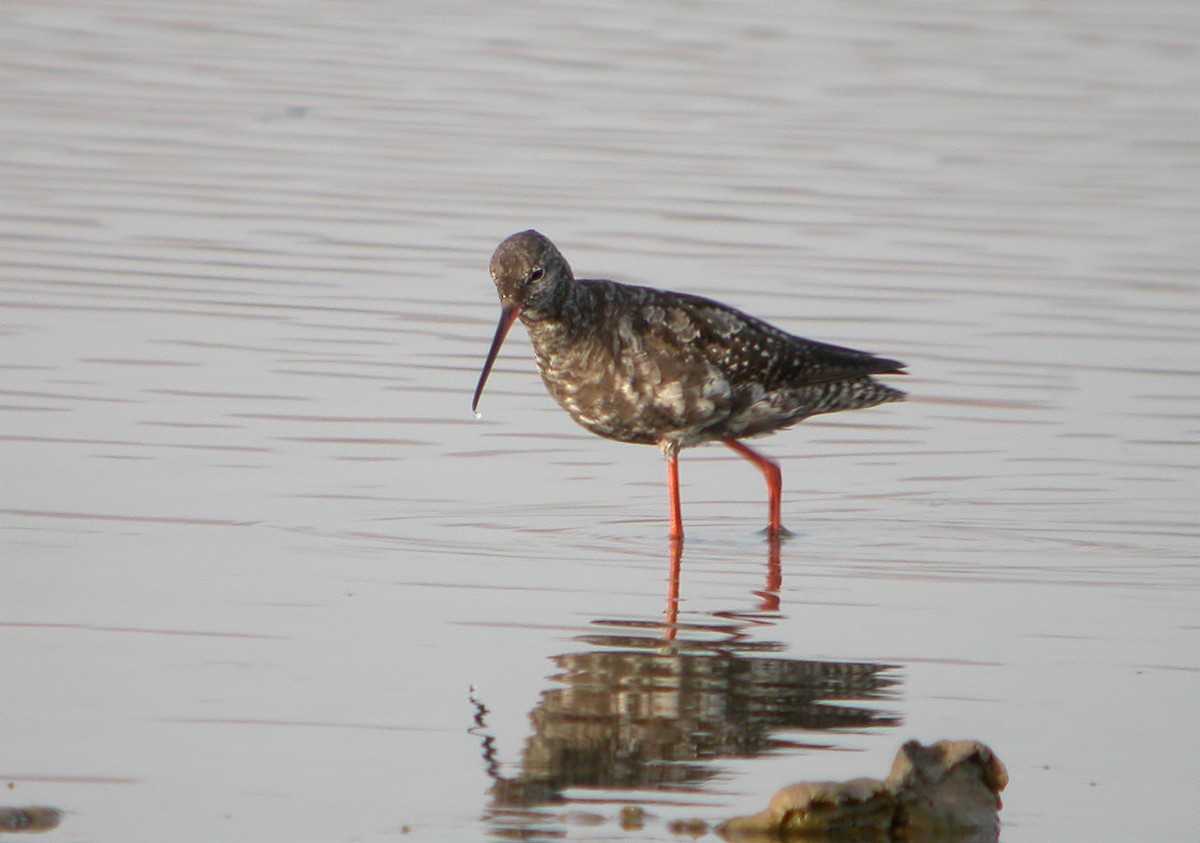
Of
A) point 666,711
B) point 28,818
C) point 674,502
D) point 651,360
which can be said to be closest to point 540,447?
point 651,360

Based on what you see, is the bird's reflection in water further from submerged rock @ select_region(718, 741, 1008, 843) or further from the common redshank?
the common redshank

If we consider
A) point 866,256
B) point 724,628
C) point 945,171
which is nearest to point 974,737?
point 724,628

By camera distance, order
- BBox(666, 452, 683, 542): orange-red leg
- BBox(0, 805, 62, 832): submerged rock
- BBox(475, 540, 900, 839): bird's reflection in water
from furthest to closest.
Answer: BBox(666, 452, 683, 542): orange-red leg, BBox(475, 540, 900, 839): bird's reflection in water, BBox(0, 805, 62, 832): submerged rock

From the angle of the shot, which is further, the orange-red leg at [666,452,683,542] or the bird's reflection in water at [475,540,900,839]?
the orange-red leg at [666,452,683,542]

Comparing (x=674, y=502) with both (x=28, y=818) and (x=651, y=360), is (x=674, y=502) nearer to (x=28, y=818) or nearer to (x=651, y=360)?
(x=651, y=360)

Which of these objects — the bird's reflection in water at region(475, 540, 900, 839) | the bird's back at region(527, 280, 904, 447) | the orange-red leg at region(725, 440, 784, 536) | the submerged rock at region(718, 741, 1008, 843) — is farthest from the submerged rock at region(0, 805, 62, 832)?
the orange-red leg at region(725, 440, 784, 536)

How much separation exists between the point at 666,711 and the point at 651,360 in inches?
128

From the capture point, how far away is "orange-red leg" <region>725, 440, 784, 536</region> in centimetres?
1018

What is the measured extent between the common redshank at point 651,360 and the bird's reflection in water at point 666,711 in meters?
1.88

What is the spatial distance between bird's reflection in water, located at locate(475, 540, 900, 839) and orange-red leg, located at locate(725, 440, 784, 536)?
1.78m

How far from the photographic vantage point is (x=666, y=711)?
7.08 m

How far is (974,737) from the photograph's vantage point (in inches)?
277

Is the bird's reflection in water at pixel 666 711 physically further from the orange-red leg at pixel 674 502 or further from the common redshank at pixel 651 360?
the common redshank at pixel 651 360

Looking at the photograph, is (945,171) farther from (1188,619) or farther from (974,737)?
(974,737)
